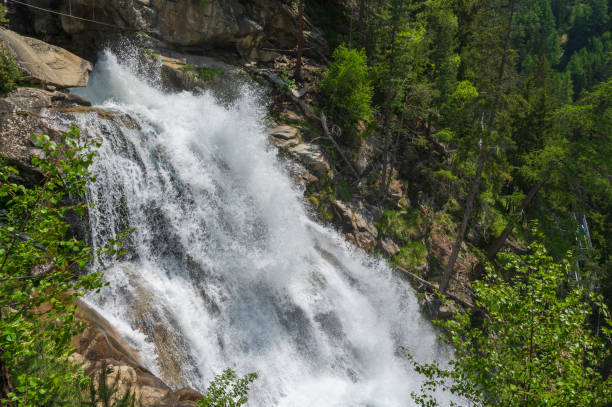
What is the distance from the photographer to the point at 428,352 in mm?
16828

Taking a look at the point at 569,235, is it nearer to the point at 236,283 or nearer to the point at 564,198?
the point at 564,198

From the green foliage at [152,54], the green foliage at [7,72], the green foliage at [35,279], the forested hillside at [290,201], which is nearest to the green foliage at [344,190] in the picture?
the forested hillside at [290,201]

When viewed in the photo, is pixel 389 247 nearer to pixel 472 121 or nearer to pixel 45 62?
pixel 472 121

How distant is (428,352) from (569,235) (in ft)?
33.7

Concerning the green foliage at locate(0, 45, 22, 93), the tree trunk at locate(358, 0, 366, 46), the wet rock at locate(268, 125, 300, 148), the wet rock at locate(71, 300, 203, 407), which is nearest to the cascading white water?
the wet rock at locate(268, 125, 300, 148)

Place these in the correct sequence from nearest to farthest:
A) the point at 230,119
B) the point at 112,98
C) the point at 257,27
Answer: the point at 112,98
the point at 230,119
the point at 257,27

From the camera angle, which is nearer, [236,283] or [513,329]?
[513,329]

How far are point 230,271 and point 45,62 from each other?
403 inches

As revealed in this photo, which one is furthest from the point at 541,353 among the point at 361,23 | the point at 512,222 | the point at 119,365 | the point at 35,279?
the point at 361,23

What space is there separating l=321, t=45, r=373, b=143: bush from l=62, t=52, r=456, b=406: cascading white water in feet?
13.3

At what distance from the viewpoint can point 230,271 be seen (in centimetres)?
1238

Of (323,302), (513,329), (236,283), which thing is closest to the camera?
(513,329)

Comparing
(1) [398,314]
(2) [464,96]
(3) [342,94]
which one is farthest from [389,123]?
(1) [398,314]

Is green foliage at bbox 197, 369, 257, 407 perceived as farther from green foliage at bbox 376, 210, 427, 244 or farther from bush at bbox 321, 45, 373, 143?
bush at bbox 321, 45, 373, 143
